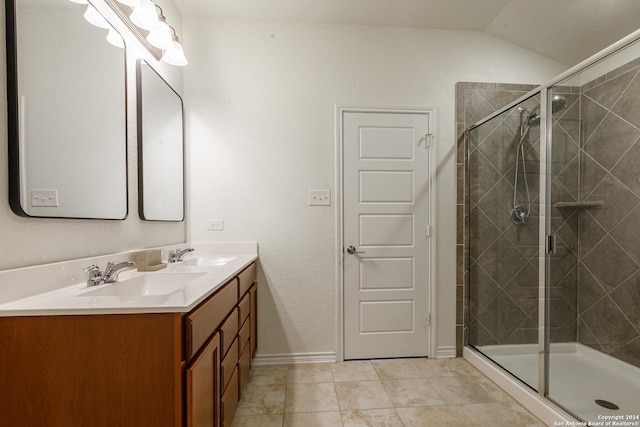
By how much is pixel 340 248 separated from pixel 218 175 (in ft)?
3.72

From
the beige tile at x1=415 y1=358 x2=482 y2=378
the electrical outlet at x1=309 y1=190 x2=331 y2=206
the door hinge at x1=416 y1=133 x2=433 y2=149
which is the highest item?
the door hinge at x1=416 y1=133 x2=433 y2=149

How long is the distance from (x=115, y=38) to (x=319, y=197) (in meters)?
1.52

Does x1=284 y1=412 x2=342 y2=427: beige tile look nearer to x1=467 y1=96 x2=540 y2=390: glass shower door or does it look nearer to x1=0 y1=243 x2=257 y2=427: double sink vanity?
x1=0 y1=243 x2=257 y2=427: double sink vanity

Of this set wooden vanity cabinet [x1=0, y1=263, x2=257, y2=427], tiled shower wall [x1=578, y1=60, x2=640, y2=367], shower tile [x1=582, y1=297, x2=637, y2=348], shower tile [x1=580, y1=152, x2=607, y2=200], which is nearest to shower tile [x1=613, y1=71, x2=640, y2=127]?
tiled shower wall [x1=578, y1=60, x2=640, y2=367]

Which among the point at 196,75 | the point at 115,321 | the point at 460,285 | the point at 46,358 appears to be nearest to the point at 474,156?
the point at 460,285

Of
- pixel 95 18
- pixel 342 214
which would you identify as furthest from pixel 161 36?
pixel 342 214

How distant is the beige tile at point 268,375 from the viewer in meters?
1.90

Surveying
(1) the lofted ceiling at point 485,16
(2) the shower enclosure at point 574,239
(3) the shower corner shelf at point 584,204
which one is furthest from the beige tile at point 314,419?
(1) the lofted ceiling at point 485,16

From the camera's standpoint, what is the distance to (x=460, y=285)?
2.25m

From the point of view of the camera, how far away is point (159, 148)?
174cm

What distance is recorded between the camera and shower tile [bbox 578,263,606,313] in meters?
1.87

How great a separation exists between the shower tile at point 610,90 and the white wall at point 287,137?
94cm

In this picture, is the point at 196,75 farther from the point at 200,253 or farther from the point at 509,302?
the point at 509,302

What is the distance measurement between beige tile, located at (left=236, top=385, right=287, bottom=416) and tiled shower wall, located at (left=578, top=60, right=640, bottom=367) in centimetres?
208
